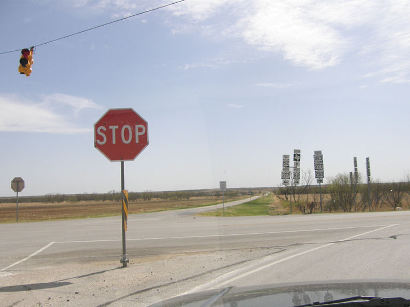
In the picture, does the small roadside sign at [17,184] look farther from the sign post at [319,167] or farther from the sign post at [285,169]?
the sign post at [319,167]

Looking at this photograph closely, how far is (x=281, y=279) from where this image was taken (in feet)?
23.1

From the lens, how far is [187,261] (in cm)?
902

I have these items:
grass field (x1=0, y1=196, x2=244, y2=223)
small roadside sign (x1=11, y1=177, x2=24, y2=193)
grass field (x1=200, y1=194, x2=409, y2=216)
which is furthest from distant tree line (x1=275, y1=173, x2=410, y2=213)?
small roadside sign (x1=11, y1=177, x2=24, y2=193)

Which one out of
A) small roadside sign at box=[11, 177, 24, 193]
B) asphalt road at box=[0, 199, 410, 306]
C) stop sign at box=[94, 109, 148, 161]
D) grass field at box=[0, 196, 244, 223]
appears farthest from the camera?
grass field at box=[0, 196, 244, 223]

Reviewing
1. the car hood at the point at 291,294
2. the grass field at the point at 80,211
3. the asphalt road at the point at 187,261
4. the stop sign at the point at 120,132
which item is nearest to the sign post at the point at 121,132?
the stop sign at the point at 120,132

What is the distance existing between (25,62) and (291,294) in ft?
36.7

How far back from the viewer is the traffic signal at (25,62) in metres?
11.9

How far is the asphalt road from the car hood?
130 centimetres

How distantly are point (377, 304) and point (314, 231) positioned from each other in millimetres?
12709

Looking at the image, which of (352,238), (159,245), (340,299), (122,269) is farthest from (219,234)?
(340,299)

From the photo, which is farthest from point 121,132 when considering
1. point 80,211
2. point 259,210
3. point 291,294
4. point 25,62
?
point 80,211

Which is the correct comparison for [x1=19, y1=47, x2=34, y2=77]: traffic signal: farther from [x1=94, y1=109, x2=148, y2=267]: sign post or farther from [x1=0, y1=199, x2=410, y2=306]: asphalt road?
[x1=0, y1=199, x2=410, y2=306]: asphalt road

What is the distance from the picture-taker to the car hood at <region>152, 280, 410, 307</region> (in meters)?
3.14

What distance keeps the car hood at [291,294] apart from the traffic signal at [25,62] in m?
10.7
